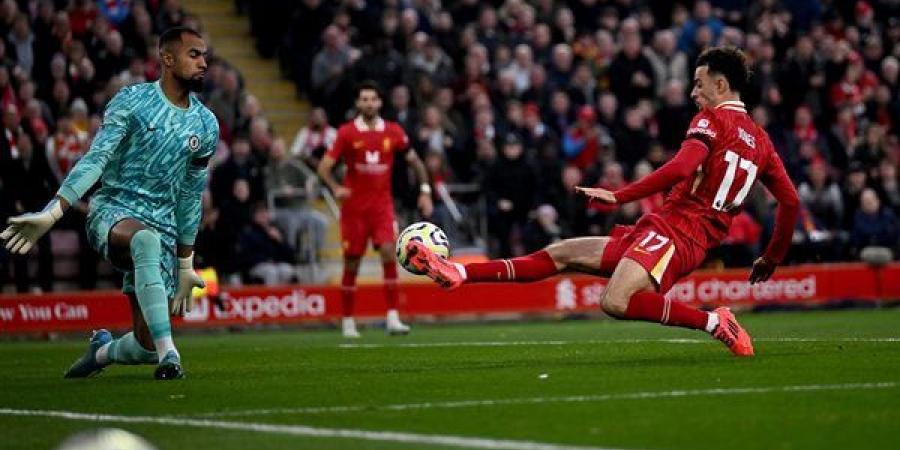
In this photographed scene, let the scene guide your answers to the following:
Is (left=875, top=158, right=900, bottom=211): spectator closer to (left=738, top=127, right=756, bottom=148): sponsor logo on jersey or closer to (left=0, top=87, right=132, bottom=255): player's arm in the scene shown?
(left=738, top=127, right=756, bottom=148): sponsor logo on jersey

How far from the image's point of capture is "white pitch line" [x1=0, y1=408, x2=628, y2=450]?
8055 mm

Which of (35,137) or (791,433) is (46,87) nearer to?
(35,137)

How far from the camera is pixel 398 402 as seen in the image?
10188 mm

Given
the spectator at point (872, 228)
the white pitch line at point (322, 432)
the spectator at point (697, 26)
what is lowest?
the white pitch line at point (322, 432)

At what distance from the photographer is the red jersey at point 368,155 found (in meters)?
20.3

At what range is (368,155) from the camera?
20.3 m

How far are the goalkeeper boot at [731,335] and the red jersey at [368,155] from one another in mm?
8089

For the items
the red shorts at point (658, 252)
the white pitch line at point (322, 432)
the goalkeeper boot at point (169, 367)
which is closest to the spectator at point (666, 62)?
the red shorts at point (658, 252)

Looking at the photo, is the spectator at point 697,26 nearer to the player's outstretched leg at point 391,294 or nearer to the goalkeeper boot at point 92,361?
the player's outstretched leg at point 391,294

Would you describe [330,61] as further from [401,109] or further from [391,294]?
[391,294]

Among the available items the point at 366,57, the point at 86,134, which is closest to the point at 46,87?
the point at 86,134


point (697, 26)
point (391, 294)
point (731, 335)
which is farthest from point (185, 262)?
point (697, 26)

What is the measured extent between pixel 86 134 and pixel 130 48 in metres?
2.34

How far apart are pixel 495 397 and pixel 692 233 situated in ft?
9.89
